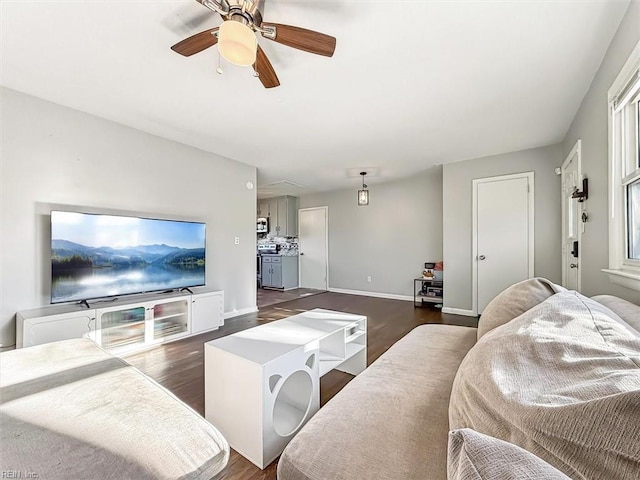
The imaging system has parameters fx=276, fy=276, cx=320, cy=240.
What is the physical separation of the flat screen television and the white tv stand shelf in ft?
0.51

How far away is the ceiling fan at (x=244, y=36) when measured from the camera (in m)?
1.35

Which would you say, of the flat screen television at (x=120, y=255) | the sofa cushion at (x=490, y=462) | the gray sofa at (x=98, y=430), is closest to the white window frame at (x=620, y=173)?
the sofa cushion at (x=490, y=462)

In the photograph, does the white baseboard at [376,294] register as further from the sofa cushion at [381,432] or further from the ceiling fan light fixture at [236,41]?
the ceiling fan light fixture at [236,41]

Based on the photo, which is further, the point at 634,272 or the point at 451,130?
the point at 451,130

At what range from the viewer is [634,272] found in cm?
150

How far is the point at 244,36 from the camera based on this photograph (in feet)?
4.42

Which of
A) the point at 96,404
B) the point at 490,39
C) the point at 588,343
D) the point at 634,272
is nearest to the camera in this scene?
the point at 588,343

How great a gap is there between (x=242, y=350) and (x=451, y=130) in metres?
3.14

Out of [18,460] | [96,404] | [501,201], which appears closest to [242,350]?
[96,404]

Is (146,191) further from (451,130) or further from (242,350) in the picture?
(451,130)

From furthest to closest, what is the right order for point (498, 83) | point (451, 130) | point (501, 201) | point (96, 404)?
point (501, 201), point (451, 130), point (498, 83), point (96, 404)

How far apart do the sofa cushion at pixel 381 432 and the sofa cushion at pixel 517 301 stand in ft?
1.00

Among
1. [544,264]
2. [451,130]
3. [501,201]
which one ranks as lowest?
[544,264]

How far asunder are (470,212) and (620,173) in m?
2.60
